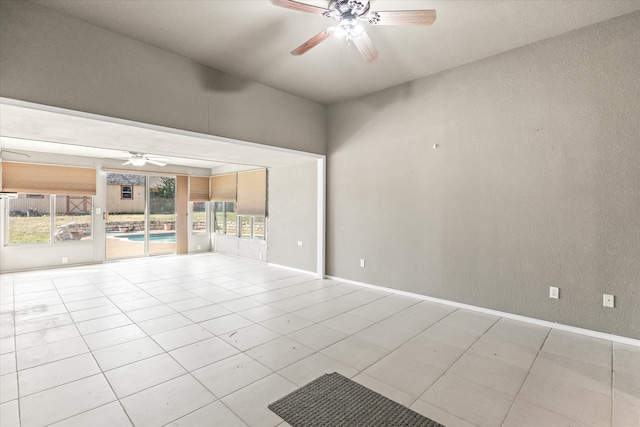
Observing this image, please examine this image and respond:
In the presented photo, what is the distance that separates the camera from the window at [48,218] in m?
6.04

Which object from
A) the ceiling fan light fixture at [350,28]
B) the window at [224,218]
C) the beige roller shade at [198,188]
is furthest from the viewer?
the beige roller shade at [198,188]

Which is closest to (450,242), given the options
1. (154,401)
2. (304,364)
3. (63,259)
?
(304,364)

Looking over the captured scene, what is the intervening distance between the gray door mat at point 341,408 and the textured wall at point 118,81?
3.08 metres

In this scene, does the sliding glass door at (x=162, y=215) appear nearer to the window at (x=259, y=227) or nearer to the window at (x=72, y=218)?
the window at (x=72, y=218)

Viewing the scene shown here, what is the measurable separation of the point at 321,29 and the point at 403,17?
0.99 meters

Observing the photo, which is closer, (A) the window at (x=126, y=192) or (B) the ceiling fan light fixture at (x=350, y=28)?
(B) the ceiling fan light fixture at (x=350, y=28)

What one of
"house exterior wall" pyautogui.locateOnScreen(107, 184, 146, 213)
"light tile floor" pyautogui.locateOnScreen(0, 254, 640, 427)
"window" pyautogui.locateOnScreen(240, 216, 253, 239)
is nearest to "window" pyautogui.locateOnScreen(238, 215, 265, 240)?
"window" pyautogui.locateOnScreen(240, 216, 253, 239)

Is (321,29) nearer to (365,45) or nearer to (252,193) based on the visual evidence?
(365,45)

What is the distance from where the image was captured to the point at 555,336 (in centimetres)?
295

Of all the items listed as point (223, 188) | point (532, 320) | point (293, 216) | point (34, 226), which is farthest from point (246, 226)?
point (532, 320)

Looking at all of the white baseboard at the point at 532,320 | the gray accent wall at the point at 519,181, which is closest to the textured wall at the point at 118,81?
the gray accent wall at the point at 519,181

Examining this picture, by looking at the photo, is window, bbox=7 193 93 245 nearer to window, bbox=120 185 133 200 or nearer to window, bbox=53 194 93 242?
window, bbox=53 194 93 242

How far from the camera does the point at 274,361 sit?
2.50 m

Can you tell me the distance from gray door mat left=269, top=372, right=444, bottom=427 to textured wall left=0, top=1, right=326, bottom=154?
3082mm
